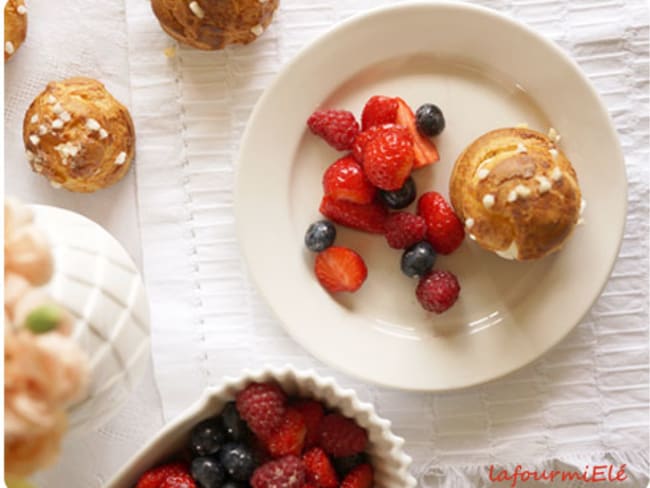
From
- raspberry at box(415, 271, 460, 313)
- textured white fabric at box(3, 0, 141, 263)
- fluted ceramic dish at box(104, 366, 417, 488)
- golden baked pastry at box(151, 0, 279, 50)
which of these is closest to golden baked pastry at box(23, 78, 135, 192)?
textured white fabric at box(3, 0, 141, 263)

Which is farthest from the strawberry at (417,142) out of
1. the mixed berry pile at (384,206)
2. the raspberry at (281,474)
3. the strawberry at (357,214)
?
the raspberry at (281,474)

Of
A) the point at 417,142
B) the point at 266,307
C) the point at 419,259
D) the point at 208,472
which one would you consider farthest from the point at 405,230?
the point at 208,472

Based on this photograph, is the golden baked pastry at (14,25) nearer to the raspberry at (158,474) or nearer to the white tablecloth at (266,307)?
the white tablecloth at (266,307)

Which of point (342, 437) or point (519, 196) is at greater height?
point (519, 196)

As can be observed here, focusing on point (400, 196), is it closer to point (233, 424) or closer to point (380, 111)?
point (380, 111)

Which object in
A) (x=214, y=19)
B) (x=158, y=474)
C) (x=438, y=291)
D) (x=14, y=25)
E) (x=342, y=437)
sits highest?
(x=214, y=19)

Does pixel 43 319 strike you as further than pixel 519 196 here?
No

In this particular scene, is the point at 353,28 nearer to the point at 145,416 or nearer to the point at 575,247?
the point at 575,247
